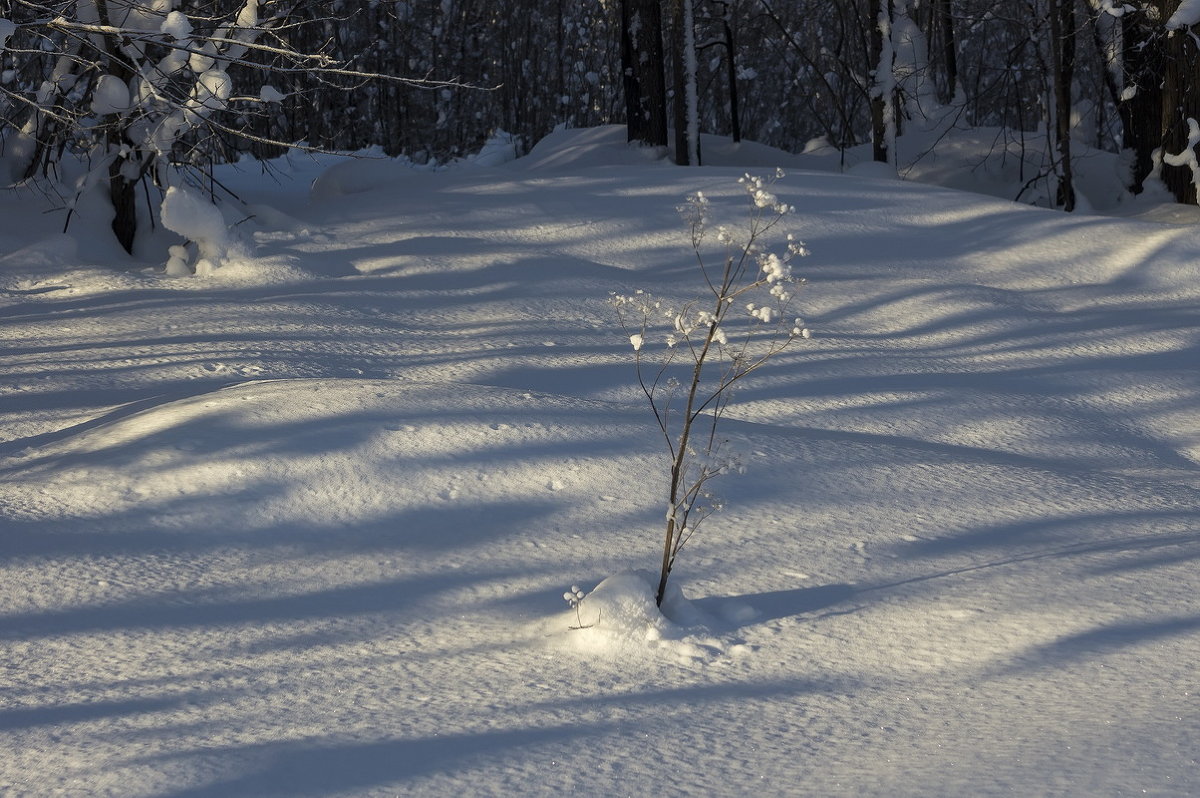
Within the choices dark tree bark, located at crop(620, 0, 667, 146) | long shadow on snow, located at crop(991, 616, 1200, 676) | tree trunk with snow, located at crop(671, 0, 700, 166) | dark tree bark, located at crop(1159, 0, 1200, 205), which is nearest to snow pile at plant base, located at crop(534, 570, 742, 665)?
long shadow on snow, located at crop(991, 616, 1200, 676)

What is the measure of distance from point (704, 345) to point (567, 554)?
1.09 metres

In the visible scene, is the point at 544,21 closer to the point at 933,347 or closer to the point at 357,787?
the point at 933,347

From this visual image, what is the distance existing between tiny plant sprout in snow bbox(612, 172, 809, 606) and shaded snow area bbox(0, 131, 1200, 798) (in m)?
0.12

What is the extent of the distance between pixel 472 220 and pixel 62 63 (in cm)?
280

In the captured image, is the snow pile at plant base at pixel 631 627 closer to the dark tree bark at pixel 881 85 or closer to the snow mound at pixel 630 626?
the snow mound at pixel 630 626

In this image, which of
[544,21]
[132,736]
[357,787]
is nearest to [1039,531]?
[357,787]

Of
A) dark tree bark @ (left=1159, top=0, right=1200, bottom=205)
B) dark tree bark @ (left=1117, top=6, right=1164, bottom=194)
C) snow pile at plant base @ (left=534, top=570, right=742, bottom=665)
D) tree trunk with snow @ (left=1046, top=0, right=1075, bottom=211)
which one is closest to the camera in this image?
snow pile at plant base @ (left=534, top=570, right=742, bottom=665)

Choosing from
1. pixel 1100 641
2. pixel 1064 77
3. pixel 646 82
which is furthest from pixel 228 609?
pixel 646 82

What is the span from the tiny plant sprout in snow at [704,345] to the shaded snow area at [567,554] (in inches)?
4.8

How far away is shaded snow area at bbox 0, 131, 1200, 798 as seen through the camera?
96.7 inches

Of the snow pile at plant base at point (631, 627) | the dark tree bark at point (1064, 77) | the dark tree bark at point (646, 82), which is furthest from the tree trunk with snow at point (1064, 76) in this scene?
the snow pile at plant base at point (631, 627)

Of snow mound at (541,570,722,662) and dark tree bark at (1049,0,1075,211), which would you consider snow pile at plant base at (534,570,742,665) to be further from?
dark tree bark at (1049,0,1075,211)

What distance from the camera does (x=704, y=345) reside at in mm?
4164

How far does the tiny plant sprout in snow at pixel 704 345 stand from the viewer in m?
3.07
